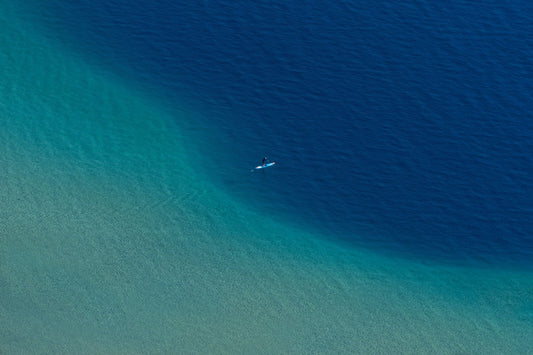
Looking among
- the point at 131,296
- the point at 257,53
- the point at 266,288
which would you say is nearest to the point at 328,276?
the point at 266,288

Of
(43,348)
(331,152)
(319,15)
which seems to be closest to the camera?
(43,348)

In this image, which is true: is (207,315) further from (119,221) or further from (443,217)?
(443,217)

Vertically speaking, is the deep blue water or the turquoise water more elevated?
the deep blue water

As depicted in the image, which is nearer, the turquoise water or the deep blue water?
the turquoise water

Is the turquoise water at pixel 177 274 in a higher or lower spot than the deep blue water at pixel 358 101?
lower

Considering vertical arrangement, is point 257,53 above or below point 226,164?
above

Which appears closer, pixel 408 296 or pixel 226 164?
pixel 408 296
